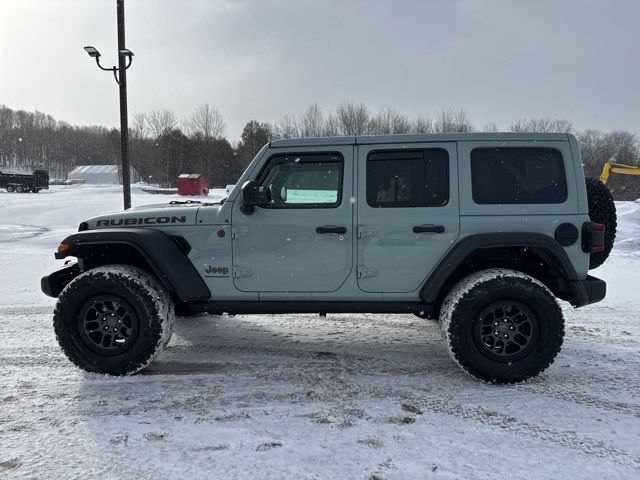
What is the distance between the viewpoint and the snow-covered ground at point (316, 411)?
234 cm

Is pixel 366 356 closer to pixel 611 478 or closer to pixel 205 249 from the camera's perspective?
pixel 205 249

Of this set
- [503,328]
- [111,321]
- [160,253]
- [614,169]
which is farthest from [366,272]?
[614,169]

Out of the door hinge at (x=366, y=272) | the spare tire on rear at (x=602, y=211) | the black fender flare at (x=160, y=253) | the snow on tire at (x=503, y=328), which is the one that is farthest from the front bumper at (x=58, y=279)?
the spare tire on rear at (x=602, y=211)

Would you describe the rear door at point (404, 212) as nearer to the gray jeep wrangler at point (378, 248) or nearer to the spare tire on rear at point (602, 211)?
the gray jeep wrangler at point (378, 248)

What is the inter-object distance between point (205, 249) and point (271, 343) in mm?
1245

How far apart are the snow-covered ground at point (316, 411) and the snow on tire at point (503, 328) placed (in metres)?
0.15

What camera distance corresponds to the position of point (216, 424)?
8.95ft

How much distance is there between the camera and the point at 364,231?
11.4 ft

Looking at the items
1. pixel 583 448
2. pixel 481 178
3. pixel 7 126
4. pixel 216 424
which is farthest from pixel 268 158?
pixel 7 126

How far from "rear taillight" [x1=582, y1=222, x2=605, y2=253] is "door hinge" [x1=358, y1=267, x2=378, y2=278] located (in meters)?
1.63

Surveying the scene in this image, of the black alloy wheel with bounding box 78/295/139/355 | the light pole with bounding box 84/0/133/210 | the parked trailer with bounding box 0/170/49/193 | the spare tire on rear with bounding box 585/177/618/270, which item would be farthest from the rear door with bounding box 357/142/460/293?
the parked trailer with bounding box 0/170/49/193

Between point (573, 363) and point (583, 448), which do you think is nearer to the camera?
point (583, 448)

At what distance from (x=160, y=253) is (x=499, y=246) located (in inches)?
106

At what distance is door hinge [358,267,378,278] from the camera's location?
3.50 m
